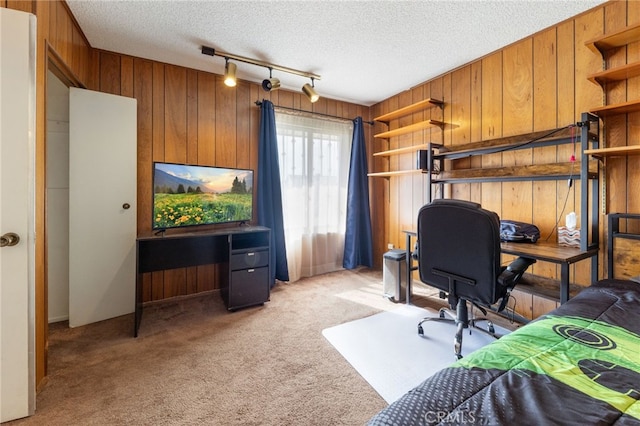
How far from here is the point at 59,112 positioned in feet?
8.30

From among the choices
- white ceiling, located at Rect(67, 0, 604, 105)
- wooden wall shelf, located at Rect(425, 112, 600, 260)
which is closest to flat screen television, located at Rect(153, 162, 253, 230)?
white ceiling, located at Rect(67, 0, 604, 105)

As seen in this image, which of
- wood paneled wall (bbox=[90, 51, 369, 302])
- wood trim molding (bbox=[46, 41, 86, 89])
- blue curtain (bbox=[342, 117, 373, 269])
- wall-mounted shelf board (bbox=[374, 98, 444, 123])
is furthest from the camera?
blue curtain (bbox=[342, 117, 373, 269])

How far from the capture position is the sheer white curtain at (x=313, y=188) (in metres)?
3.67

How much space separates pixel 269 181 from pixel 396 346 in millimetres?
2247

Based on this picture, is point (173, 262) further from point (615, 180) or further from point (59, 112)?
point (615, 180)

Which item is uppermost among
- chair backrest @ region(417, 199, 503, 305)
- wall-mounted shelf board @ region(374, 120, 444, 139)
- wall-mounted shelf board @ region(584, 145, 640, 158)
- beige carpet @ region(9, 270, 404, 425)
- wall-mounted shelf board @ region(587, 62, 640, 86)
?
wall-mounted shelf board @ region(374, 120, 444, 139)

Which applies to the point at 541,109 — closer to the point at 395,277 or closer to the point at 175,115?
the point at 395,277

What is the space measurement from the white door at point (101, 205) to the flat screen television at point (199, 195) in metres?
Answer: 0.24

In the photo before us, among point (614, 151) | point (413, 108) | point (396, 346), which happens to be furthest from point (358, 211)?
point (614, 151)

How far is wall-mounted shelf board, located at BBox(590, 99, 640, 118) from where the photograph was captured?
5.83ft

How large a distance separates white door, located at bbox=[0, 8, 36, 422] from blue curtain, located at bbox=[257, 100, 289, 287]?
2076mm

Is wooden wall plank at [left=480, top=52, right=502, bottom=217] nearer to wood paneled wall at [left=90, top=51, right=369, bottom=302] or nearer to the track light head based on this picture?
the track light head

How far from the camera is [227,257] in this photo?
2854 mm

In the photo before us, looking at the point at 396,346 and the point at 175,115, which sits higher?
the point at 175,115
